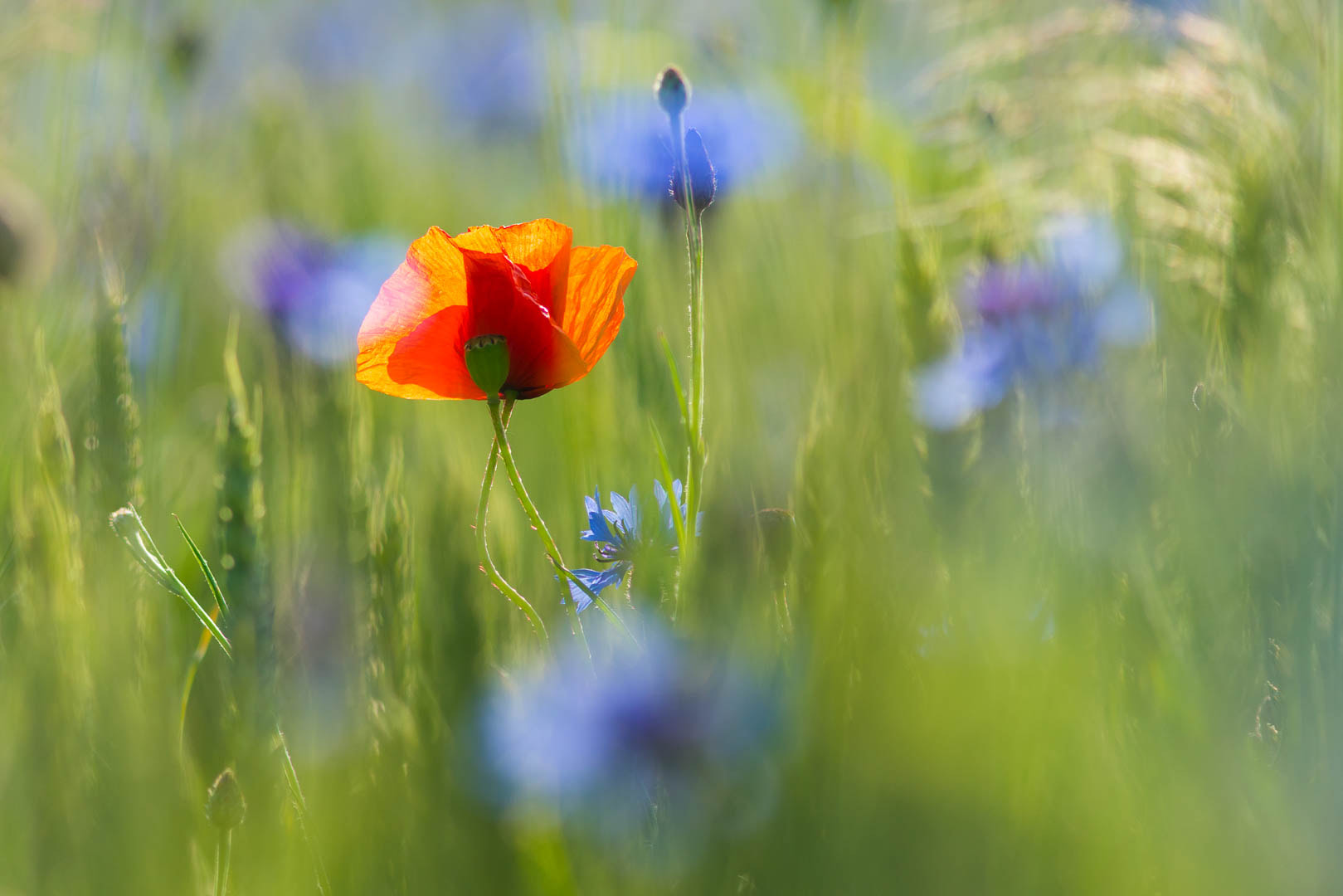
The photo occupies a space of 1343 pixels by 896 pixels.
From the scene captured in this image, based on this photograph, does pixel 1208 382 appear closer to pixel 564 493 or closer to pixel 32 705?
pixel 564 493

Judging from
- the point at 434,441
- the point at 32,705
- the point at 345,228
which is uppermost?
the point at 345,228

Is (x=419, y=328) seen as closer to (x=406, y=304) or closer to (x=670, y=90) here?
(x=406, y=304)

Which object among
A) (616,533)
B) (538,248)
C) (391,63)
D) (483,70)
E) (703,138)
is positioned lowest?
(616,533)

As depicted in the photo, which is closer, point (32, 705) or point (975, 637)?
point (975, 637)

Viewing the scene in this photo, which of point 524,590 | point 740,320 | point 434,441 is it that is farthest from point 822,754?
point 740,320

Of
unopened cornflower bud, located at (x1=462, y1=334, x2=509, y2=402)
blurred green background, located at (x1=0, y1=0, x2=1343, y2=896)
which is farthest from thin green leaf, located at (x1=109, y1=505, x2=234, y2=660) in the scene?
unopened cornflower bud, located at (x1=462, y1=334, x2=509, y2=402)

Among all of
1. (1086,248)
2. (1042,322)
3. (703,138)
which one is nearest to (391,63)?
(703,138)
